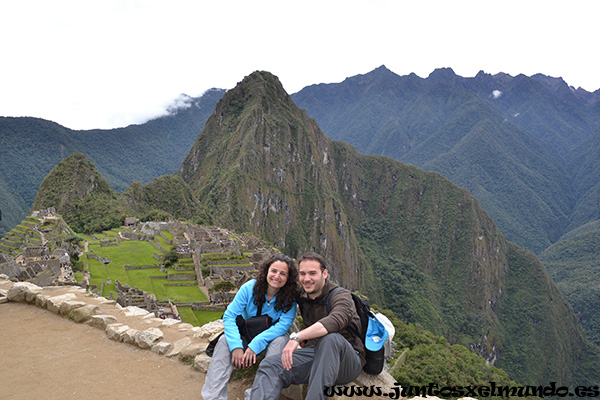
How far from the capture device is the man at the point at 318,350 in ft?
13.0

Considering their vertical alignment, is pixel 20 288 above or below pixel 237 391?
above

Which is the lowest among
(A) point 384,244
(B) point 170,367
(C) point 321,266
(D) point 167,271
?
(A) point 384,244

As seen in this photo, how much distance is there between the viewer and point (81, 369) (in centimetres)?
554

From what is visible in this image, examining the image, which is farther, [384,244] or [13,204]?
[384,244]

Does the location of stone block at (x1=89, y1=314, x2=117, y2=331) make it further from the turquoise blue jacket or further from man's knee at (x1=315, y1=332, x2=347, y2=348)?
man's knee at (x1=315, y1=332, x2=347, y2=348)

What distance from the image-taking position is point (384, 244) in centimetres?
13588

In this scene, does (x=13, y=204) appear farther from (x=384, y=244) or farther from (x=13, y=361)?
(x=384, y=244)

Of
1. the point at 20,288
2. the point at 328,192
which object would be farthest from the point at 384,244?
the point at 20,288

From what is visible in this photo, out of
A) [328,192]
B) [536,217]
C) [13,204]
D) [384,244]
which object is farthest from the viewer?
[536,217]

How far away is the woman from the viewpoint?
452 centimetres

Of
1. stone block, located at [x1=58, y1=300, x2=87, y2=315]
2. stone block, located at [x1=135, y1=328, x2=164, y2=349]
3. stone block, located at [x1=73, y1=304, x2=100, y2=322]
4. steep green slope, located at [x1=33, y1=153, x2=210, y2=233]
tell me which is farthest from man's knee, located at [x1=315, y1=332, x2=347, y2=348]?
steep green slope, located at [x1=33, y1=153, x2=210, y2=233]

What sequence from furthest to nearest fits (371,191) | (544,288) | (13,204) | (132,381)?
(371,191) < (544,288) < (13,204) < (132,381)

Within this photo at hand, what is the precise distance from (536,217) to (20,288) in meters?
232

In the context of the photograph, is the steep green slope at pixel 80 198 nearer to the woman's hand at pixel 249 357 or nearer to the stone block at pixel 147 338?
the stone block at pixel 147 338
